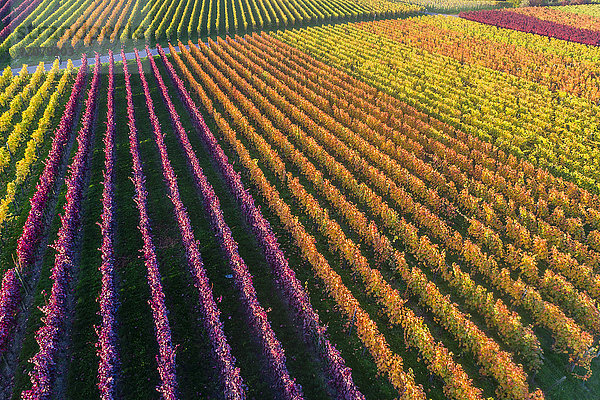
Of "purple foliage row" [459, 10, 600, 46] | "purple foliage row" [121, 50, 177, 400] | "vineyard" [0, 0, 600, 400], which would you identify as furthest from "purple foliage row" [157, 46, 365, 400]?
"purple foliage row" [459, 10, 600, 46]

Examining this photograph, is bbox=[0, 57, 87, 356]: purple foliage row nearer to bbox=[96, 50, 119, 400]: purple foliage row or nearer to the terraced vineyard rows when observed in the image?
bbox=[96, 50, 119, 400]: purple foliage row

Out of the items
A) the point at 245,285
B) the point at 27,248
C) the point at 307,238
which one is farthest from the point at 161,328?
the point at 27,248

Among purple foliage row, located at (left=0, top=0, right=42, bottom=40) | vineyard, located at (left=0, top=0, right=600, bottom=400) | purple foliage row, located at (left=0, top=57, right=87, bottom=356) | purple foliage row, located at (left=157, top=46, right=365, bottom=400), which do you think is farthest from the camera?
purple foliage row, located at (left=0, top=0, right=42, bottom=40)

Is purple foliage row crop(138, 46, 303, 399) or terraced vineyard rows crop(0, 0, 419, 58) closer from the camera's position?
purple foliage row crop(138, 46, 303, 399)

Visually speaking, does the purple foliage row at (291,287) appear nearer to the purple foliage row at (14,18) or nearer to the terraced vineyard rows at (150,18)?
the terraced vineyard rows at (150,18)

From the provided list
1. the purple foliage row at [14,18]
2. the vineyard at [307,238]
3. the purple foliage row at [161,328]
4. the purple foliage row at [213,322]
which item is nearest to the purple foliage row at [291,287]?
the vineyard at [307,238]

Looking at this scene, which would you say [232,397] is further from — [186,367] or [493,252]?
[493,252]

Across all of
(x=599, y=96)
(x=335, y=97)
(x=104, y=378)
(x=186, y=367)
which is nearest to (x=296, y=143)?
(x=335, y=97)
